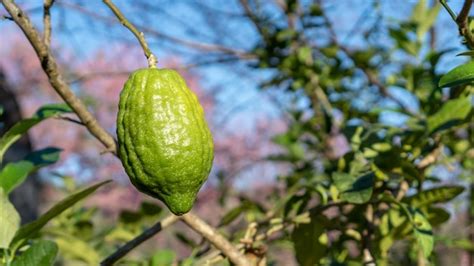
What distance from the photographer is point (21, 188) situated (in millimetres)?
2148

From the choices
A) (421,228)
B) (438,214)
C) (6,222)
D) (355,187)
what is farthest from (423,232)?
(6,222)

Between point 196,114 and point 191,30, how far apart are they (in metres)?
2.55

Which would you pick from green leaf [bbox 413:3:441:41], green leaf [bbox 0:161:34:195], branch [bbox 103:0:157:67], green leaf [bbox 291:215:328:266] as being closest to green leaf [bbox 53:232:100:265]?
green leaf [bbox 0:161:34:195]

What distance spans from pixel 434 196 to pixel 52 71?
60 cm

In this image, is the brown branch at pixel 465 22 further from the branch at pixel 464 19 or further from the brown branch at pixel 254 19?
the brown branch at pixel 254 19

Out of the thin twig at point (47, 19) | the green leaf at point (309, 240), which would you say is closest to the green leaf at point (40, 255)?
the thin twig at point (47, 19)

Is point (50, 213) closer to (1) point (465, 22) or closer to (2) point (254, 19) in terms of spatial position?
(1) point (465, 22)

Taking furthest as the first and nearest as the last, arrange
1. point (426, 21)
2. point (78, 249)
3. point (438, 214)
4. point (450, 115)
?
point (426, 21) → point (78, 249) → point (438, 214) → point (450, 115)

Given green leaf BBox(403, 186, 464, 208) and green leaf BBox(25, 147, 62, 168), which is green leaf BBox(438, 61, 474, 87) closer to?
green leaf BBox(403, 186, 464, 208)

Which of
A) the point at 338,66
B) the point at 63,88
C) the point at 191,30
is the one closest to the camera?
the point at 63,88

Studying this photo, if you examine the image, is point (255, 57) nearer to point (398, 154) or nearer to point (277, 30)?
point (277, 30)

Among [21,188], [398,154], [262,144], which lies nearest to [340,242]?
[398,154]

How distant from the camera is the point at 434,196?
1.01 m

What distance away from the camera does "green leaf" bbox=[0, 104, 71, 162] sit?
92 centimetres
